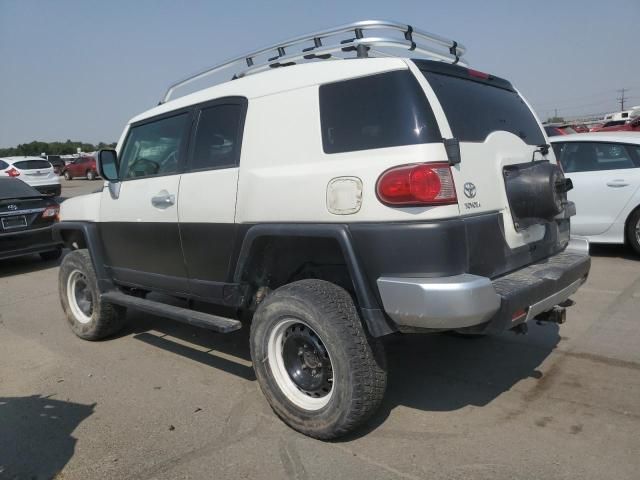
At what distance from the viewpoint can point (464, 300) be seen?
103 inches

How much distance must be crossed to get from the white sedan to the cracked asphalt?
215 cm

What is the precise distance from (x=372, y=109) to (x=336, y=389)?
5.18 feet

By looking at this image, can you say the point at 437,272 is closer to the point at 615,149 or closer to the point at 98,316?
the point at 98,316

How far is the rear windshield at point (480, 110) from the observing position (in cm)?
305

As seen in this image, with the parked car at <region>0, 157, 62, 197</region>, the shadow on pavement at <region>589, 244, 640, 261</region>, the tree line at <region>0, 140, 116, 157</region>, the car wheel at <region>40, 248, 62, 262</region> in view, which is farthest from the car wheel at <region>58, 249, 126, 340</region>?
the tree line at <region>0, 140, 116, 157</region>

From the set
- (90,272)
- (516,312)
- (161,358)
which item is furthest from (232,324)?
(90,272)

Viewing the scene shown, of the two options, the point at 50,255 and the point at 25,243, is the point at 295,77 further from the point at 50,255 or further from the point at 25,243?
the point at 50,255

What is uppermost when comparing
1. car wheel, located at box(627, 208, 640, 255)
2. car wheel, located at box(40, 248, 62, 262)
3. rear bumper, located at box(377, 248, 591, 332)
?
rear bumper, located at box(377, 248, 591, 332)

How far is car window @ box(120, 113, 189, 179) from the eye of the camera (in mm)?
4195

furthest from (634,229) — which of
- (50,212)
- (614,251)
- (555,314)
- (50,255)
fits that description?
(50,255)

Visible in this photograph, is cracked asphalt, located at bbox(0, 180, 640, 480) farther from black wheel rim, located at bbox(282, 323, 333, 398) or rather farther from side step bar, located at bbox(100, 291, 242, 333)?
side step bar, located at bbox(100, 291, 242, 333)

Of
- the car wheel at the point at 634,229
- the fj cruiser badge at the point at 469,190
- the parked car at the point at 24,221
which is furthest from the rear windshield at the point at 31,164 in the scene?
the fj cruiser badge at the point at 469,190

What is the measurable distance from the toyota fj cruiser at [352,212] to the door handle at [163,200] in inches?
0.6

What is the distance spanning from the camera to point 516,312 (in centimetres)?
290
